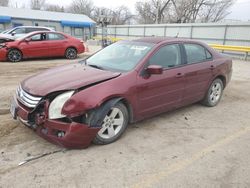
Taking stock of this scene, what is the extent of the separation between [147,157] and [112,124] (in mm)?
710

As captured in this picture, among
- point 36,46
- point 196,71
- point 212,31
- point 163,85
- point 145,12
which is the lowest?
point 36,46

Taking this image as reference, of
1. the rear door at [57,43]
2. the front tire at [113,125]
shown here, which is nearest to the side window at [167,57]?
the front tire at [113,125]

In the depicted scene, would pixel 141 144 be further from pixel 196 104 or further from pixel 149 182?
pixel 196 104

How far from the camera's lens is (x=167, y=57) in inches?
177

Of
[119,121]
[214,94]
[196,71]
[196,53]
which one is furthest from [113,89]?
[214,94]

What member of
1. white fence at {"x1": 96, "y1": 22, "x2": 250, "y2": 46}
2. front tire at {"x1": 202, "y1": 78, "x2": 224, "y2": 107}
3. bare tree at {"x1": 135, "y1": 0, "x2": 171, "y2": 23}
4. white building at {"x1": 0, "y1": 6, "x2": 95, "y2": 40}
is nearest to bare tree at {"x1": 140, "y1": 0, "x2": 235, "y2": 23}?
bare tree at {"x1": 135, "y1": 0, "x2": 171, "y2": 23}

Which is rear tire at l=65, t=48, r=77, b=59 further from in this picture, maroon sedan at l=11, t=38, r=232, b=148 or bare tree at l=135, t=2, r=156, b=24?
bare tree at l=135, t=2, r=156, b=24

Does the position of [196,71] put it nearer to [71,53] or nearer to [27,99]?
[27,99]

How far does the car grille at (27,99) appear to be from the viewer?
3.40 meters

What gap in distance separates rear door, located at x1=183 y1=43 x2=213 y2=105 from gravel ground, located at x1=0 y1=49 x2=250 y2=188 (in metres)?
0.51

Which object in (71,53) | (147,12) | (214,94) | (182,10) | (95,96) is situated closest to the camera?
(95,96)

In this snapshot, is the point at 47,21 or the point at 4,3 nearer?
the point at 47,21

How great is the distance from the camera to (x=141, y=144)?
3.74 meters

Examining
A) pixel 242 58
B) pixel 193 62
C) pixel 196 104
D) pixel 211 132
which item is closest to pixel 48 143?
pixel 211 132
